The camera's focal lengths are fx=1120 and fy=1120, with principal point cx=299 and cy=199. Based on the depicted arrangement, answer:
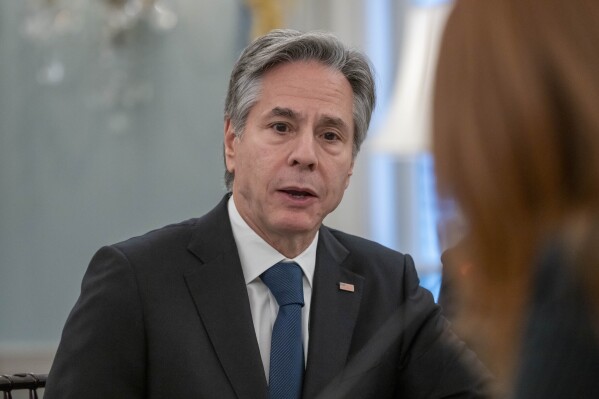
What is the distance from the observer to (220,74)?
502 cm

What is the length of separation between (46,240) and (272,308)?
2716 mm

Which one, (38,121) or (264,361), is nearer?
(264,361)

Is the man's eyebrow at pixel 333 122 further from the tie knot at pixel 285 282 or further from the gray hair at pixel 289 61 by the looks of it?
the tie knot at pixel 285 282

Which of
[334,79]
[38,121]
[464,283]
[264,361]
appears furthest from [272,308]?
[38,121]

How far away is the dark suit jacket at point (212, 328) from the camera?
2268 millimetres

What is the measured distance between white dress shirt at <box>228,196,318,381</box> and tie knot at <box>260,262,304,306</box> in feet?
0.05

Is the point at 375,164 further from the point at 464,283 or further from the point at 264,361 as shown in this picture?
the point at 464,283

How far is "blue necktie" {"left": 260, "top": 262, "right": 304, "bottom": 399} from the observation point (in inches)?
92.4

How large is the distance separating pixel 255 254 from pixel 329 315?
0.71 ft

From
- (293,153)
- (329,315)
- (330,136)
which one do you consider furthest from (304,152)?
(329,315)

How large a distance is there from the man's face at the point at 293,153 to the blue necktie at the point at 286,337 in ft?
0.41

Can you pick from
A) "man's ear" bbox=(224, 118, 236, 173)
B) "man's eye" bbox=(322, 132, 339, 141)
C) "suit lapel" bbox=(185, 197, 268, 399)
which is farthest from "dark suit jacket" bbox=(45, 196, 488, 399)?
"man's eye" bbox=(322, 132, 339, 141)

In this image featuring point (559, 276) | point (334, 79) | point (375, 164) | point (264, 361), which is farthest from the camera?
point (375, 164)

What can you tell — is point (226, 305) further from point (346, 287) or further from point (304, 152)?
point (304, 152)
